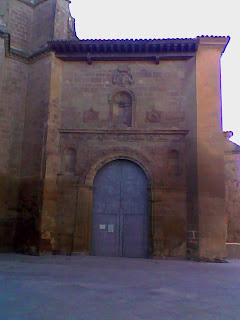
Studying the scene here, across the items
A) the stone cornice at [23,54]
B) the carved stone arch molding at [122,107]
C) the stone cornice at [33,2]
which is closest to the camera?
the carved stone arch molding at [122,107]

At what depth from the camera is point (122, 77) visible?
12.4 m

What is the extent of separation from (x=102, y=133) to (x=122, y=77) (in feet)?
7.16

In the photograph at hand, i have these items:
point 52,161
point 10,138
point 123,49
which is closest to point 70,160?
point 52,161

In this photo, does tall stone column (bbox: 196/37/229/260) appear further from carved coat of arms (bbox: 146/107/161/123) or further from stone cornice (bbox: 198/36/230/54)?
carved coat of arms (bbox: 146/107/161/123)

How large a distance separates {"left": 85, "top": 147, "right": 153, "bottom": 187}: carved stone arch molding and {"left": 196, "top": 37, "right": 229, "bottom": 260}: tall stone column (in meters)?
1.79

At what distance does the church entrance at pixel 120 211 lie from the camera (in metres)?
11.3

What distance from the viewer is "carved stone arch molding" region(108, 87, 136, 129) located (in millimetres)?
12133

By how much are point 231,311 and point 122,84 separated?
9.16 m

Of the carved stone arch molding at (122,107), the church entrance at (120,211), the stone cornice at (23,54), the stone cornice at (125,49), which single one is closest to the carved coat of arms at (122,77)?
the carved stone arch molding at (122,107)

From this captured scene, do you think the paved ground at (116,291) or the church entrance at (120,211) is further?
the church entrance at (120,211)

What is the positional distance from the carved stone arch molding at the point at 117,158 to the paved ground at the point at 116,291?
125 inches

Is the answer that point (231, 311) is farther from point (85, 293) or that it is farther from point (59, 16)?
point (59, 16)

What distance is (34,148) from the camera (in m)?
12.0

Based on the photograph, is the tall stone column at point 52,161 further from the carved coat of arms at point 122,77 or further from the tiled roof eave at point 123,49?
the carved coat of arms at point 122,77
